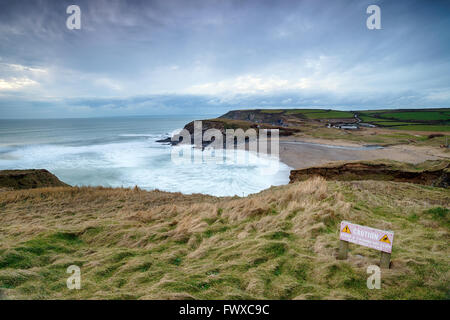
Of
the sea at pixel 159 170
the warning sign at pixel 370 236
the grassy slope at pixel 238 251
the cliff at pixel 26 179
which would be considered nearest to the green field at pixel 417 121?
the sea at pixel 159 170

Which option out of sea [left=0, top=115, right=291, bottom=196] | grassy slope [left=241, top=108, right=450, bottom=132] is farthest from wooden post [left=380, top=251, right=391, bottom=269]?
grassy slope [left=241, top=108, right=450, bottom=132]

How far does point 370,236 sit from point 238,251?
2840 millimetres

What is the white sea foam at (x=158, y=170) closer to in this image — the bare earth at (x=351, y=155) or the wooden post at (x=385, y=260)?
the bare earth at (x=351, y=155)

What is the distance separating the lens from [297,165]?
111 feet

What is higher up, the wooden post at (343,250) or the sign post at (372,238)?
the sign post at (372,238)

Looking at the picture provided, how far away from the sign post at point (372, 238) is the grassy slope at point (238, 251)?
29cm

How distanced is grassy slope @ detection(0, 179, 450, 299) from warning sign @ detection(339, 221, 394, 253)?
1.66 feet

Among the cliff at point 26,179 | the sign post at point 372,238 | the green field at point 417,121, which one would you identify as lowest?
the cliff at point 26,179

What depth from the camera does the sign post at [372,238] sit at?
413cm

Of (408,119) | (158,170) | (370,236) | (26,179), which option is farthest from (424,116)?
(26,179)

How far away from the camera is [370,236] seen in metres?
4.24

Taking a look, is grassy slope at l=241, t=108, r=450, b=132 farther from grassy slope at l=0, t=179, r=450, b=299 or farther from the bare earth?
grassy slope at l=0, t=179, r=450, b=299

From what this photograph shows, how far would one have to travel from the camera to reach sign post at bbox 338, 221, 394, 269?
4133mm

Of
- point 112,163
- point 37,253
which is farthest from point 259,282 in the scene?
point 112,163
